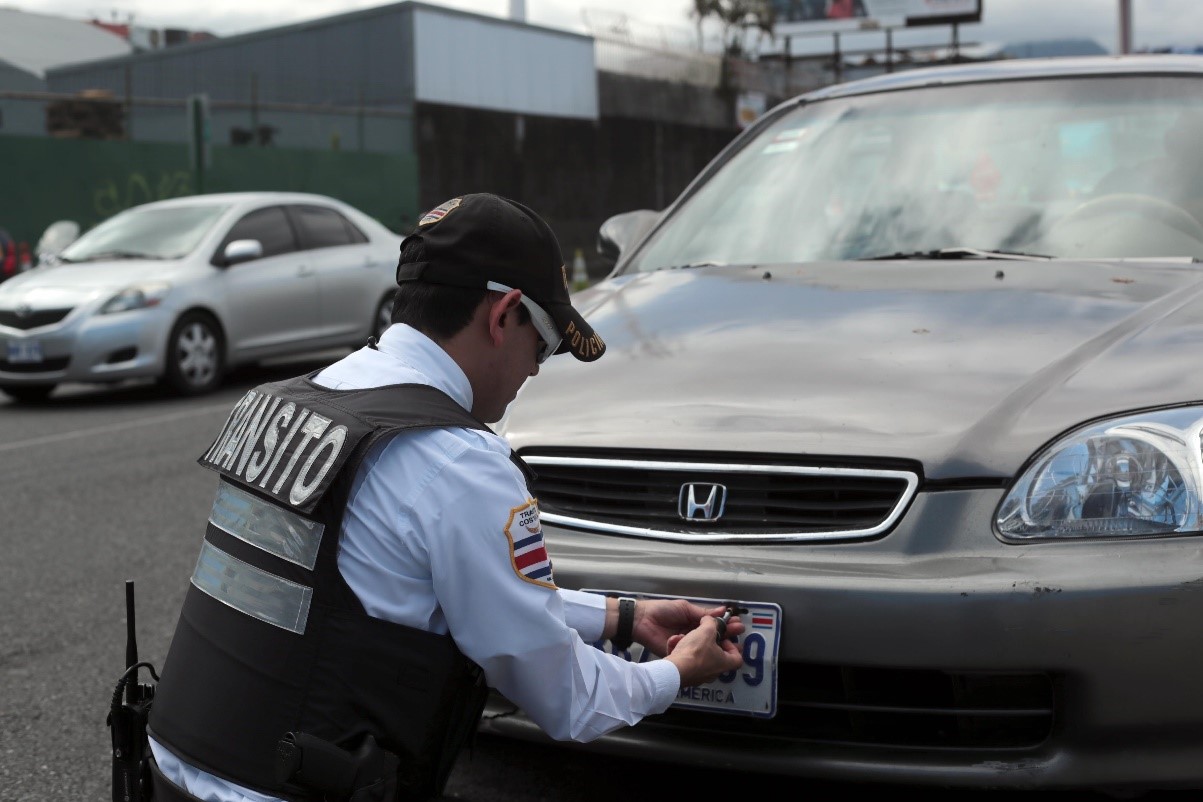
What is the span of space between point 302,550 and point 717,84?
3887cm

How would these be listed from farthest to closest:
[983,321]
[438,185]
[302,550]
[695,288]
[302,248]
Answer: [438,185] < [302,248] < [695,288] < [983,321] < [302,550]

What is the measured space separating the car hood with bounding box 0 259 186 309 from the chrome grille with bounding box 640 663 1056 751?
8536 mm

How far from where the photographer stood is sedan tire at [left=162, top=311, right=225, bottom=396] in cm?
1035

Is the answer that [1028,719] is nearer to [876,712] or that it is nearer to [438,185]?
[876,712]

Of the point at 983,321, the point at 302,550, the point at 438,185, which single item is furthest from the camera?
the point at 438,185

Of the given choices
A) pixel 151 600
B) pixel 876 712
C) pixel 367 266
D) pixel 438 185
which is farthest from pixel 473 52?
pixel 876 712

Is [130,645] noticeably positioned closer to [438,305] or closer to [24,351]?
[438,305]

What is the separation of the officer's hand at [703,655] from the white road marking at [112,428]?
22.3ft

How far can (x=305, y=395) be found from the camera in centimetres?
212

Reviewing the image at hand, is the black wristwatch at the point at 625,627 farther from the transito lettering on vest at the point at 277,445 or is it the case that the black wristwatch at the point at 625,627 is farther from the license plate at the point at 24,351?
the license plate at the point at 24,351

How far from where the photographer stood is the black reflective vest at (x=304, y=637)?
1.99 m

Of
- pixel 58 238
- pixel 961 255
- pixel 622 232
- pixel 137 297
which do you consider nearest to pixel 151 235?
pixel 137 297

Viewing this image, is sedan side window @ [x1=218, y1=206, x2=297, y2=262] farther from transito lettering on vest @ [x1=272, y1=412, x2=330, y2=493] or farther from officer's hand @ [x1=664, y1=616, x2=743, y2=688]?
transito lettering on vest @ [x1=272, y1=412, x2=330, y2=493]

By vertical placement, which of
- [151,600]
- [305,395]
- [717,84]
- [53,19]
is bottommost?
[151,600]
